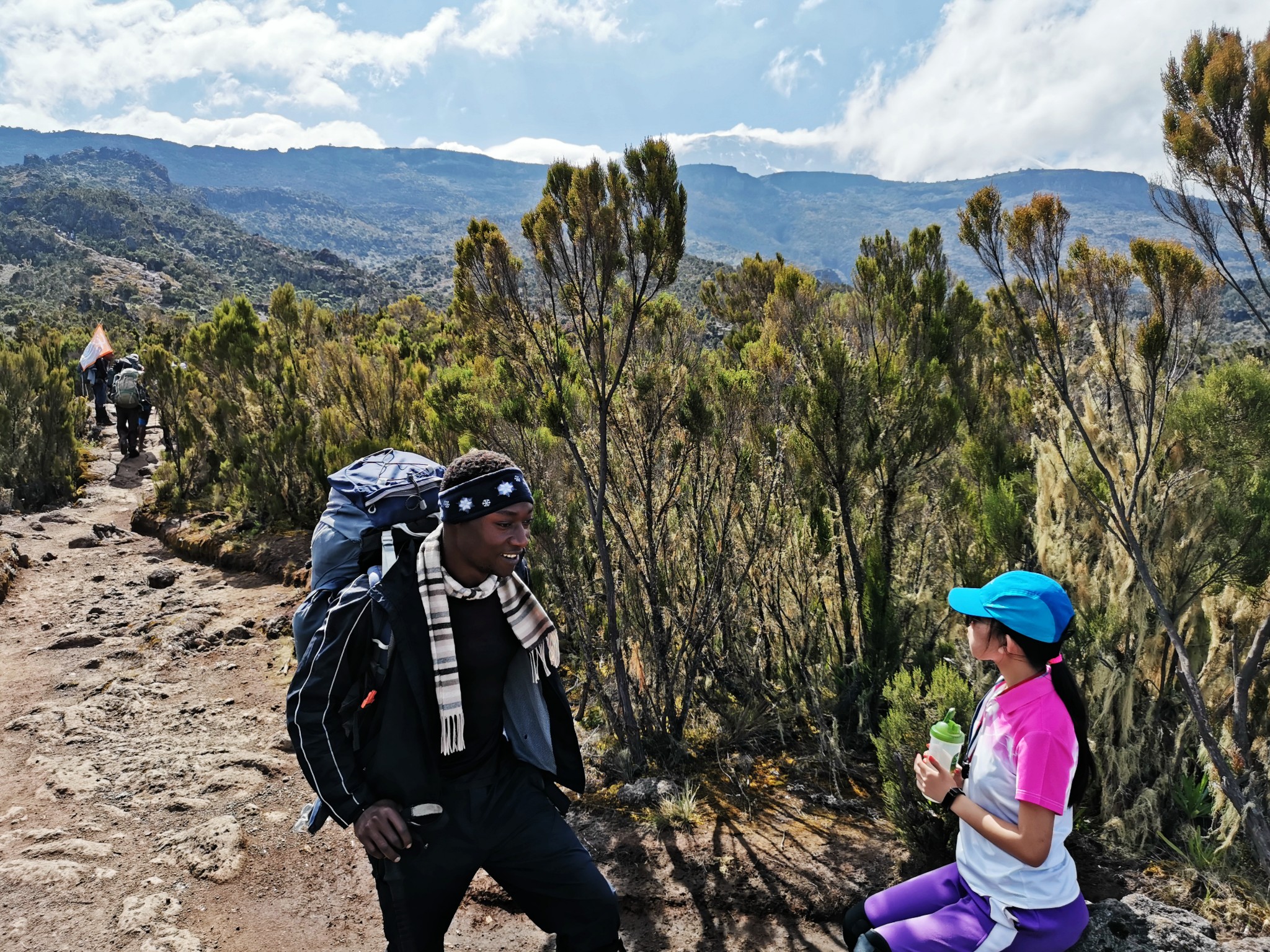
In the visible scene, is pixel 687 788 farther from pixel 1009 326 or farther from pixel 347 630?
pixel 1009 326

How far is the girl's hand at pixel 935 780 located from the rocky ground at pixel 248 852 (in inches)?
36.1

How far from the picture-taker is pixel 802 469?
4043 mm

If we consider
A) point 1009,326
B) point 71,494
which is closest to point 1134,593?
point 1009,326

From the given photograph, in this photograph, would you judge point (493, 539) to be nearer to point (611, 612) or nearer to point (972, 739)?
point (972, 739)

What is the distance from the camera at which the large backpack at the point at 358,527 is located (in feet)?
6.07

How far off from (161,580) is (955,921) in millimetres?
8037

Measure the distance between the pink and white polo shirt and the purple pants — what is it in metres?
0.04

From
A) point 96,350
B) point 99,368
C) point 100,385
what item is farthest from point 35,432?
point 100,385

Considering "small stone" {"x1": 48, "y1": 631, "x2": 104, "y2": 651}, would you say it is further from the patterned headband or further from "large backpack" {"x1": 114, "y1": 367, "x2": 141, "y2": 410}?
"large backpack" {"x1": 114, "y1": 367, "x2": 141, "y2": 410}

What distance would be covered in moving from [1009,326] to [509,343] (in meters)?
4.29

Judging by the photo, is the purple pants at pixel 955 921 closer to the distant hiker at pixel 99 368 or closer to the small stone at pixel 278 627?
the small stone at pixel 278 627

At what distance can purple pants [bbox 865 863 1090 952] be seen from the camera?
176cm

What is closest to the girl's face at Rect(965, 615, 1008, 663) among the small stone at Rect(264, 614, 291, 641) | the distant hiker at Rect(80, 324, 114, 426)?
the small stone at Rect(264, 614, 291, 641)

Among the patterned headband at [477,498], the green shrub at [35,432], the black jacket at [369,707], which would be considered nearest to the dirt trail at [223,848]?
the black jacket at [369,707]
